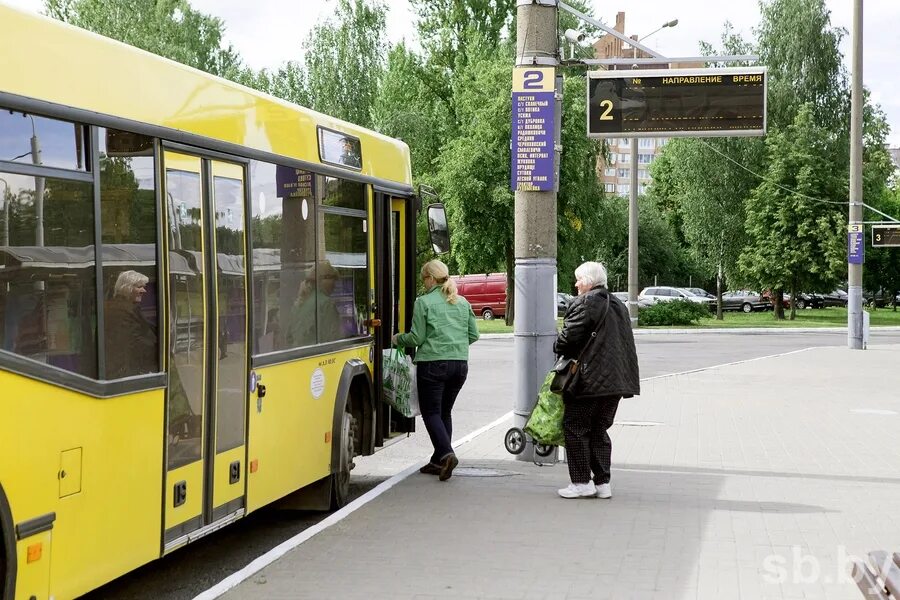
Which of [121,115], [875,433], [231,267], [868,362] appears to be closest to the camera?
[121,115]

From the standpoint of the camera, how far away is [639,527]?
7680 millimetres

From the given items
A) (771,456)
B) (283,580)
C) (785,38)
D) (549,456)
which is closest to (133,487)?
(283,580)

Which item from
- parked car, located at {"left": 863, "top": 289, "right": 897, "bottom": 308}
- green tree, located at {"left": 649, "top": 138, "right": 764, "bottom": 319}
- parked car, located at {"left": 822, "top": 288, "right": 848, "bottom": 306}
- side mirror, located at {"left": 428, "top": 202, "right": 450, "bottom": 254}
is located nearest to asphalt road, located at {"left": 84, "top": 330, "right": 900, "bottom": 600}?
side mirror, located at {"left": 428, "top": 202, "right": 450, "bottom": 254}

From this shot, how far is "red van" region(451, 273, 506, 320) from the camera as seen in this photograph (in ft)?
192

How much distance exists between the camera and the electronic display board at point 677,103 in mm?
14039

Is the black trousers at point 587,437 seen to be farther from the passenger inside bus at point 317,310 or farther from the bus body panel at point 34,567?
the bus body panel at point 34,567

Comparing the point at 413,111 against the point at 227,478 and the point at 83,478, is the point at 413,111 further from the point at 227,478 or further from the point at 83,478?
the point at 83,478

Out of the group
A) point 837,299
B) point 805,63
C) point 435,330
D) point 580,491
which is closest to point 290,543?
point 580,491

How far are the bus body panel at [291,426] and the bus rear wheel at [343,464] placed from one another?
6.3 inches

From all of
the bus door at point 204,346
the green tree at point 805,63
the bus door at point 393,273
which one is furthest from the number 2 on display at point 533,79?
the green tree at point 805,63

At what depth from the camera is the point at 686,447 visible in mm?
11883

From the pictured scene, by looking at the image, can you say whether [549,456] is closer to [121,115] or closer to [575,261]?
[121,115]

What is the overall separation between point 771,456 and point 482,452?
107 inches

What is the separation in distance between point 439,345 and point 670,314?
1473 inches
